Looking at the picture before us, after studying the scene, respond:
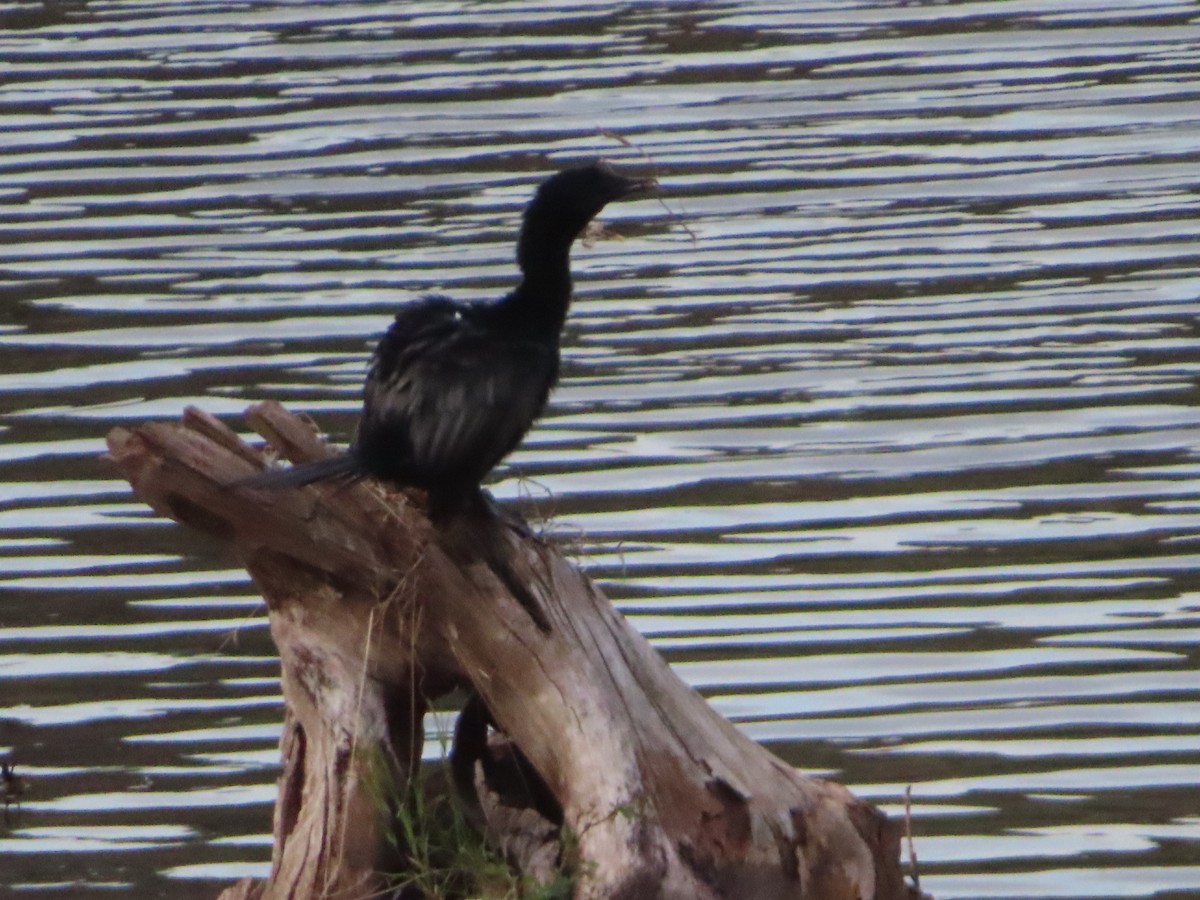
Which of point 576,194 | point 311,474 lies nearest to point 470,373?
point 311,474

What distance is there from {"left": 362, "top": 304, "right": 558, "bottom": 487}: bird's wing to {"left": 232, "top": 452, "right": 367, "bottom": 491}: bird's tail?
0.09m

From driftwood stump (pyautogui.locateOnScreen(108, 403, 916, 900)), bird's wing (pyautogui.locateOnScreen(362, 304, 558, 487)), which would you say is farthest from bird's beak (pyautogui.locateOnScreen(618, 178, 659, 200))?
driftwood stump (pyautogui.locateOnScreen(108, 403, 916, 900))

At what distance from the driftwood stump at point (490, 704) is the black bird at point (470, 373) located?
0.12m

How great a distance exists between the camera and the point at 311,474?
4.79 meters

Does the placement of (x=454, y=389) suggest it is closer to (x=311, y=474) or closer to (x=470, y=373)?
(x=470, y=373)

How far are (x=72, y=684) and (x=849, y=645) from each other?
1986 millimetres

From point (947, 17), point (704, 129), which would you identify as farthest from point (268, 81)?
point (947, 17)

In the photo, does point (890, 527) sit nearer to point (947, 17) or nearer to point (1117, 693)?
point (1117, 693)

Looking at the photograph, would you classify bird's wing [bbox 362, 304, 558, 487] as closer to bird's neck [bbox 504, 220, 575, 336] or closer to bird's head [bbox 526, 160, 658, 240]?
bird's neck [bbox 504, 220, 575, 336]

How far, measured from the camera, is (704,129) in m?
12.1

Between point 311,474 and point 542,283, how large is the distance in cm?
76

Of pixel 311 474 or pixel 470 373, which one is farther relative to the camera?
pixel 470 373

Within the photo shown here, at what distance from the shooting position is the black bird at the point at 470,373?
4.83m

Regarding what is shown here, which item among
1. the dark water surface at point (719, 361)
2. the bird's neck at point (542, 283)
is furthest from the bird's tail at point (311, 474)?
the dark water surface at point (719, 361)
